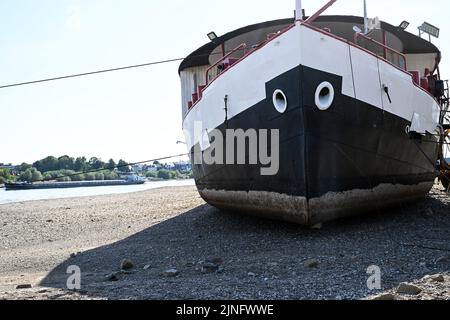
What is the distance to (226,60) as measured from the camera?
7551 mm

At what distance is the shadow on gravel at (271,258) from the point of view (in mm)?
3959

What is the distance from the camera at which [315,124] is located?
584cm

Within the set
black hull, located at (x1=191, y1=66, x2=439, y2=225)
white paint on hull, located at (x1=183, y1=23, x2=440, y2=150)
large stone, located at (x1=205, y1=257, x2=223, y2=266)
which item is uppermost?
white paint on hull, located at (x1=183, y1=23, x2=440, y2=150)

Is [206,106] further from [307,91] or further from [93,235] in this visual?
[93,235]

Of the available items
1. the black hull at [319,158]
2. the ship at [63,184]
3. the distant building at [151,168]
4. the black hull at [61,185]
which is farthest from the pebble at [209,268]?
the distant building at [151,168]

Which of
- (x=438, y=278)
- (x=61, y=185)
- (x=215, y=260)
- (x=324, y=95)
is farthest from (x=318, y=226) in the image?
(x=61, y=185)

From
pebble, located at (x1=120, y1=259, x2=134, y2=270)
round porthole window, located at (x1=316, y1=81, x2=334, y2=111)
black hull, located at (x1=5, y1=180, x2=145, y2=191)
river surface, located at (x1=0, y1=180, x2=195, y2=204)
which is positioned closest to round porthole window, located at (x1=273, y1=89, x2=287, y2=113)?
round porthole window, located at (x1=316, y1=81, x2=334, y2=111)

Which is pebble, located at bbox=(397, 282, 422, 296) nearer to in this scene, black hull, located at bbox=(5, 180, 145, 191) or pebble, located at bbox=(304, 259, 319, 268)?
pebble, located at bbox=(304, 259, 319, 268)

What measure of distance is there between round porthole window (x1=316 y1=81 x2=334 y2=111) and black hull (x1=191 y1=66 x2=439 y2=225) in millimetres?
66

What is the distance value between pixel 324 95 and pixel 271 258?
238 centimetres

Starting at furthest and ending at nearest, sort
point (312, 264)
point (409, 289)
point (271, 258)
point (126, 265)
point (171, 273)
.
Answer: point (126, 265), point (271, 258), point (171, 273), point (312, 264), point (409, 289)

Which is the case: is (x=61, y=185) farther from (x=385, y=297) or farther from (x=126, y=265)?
(x=385, y=297)

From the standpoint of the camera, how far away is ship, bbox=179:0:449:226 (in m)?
5.88

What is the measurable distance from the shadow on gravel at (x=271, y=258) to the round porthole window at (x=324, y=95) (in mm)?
1841
